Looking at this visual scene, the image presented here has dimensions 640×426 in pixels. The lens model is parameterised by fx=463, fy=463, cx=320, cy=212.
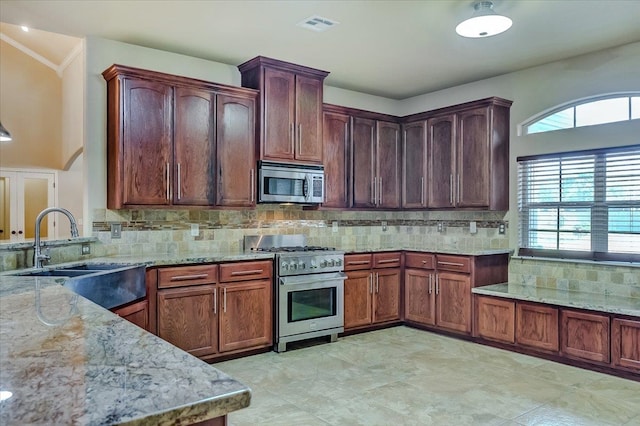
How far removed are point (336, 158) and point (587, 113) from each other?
2459 mm

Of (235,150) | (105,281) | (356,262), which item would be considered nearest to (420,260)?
(356,262)

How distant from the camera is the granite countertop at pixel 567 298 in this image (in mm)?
3576

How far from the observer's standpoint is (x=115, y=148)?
3773 millimetres

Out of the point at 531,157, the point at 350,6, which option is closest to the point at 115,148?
the point at 350,6

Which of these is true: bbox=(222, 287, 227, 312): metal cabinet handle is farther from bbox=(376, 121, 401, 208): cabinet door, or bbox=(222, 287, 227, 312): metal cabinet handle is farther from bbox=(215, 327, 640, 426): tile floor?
bbox=(376, 121, 401, 208): cabinet door

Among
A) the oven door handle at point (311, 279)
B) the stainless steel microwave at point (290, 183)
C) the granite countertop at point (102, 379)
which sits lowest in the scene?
the oven door handle at point (311, 279)

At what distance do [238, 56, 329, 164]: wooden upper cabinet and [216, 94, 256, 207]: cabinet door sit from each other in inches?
5.2

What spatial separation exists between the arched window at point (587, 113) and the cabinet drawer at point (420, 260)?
161cm

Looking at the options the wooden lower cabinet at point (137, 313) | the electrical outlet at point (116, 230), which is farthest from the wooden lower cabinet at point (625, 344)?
the electrical outlet at point (116, 230)

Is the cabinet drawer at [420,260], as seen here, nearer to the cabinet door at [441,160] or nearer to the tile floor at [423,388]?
the cabinet door at [441,160]

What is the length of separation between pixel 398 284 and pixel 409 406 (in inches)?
86.2

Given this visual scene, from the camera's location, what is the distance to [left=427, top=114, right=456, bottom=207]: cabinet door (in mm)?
5066

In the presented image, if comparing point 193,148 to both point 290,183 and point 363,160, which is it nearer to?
point 290,183

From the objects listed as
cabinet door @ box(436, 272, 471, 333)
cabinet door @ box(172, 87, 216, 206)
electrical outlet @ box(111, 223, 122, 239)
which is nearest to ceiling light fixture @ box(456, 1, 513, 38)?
cabinet door @ box(172, 87, 216, 206)
